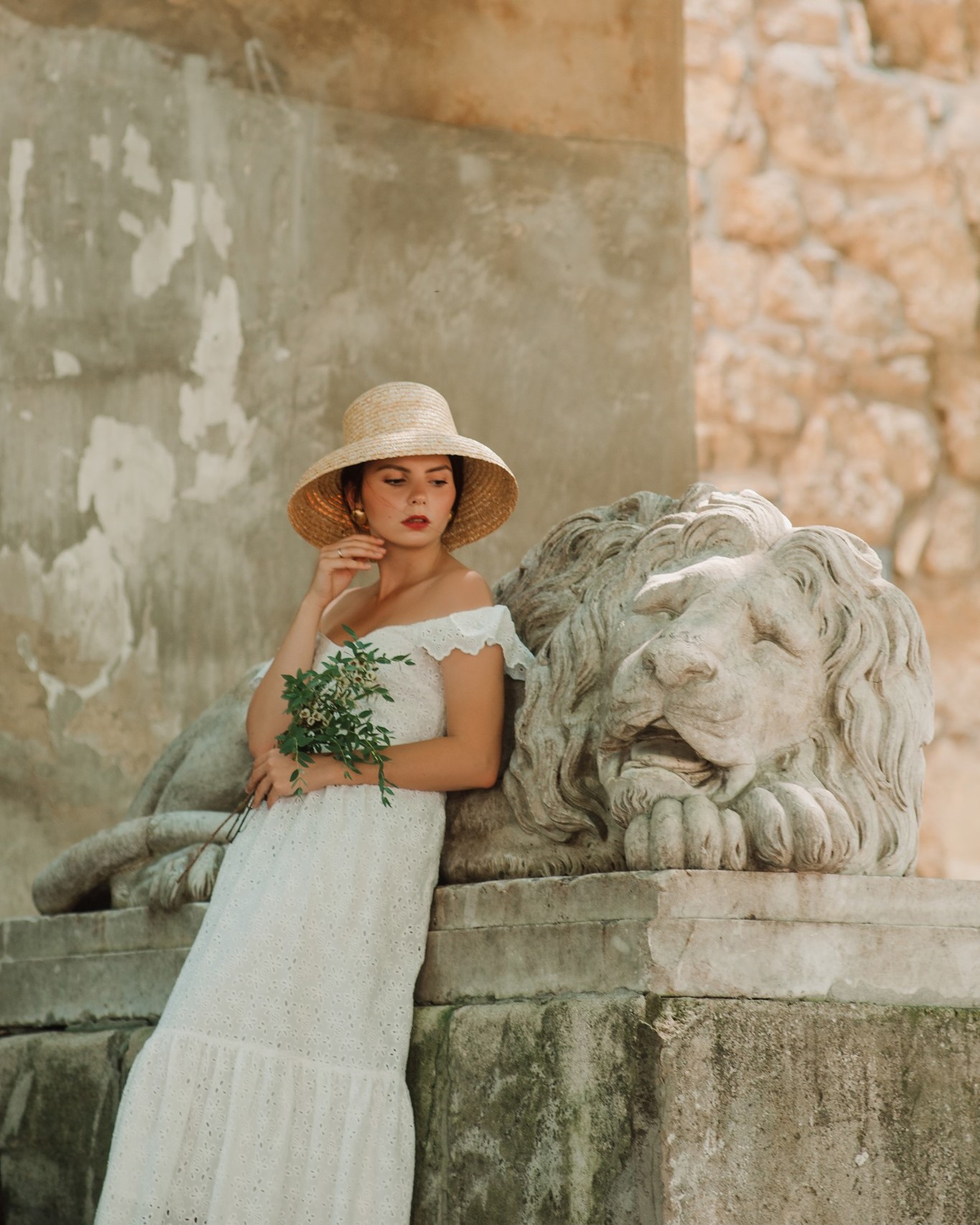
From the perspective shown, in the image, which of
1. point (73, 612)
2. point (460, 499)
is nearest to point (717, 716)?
point (460, 499)

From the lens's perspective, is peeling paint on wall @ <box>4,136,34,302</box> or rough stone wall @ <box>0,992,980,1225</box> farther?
peeling paint on wall @ <box>4,136,34,302</box>

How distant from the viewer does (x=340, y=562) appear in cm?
347

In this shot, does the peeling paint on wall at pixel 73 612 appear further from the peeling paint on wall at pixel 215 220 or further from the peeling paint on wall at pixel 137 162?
the peeling paint on wall at pixel 137 162

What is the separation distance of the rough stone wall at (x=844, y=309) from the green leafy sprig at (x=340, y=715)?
6.02 metres

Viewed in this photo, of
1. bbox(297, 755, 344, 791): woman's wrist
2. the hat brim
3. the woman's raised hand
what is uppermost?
the hat brim

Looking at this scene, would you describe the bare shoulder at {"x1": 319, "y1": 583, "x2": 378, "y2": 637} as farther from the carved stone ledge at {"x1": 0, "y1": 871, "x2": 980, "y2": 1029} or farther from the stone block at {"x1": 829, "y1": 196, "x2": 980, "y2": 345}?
the stone block at {"x1": 829, "y1": 196, "x2": 980, "y2": 345}

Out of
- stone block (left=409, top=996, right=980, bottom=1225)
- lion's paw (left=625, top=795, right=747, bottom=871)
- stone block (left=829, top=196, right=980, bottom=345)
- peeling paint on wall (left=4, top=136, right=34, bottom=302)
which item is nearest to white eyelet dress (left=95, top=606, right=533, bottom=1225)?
stone block (left=409, top=996, right=980, bottom=1225)

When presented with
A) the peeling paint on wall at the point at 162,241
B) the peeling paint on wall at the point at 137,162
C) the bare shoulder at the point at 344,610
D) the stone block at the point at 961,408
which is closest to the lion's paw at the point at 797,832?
the bare shoulder at the point at 344,610

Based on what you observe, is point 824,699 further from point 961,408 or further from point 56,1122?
point 961,408

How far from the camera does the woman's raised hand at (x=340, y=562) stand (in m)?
3.46

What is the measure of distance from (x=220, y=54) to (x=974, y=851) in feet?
17.1

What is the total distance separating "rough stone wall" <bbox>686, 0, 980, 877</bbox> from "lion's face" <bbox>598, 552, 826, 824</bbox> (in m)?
6.14

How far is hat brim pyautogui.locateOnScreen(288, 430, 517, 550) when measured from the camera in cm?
348

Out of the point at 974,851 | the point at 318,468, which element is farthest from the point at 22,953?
the point at 974,851
